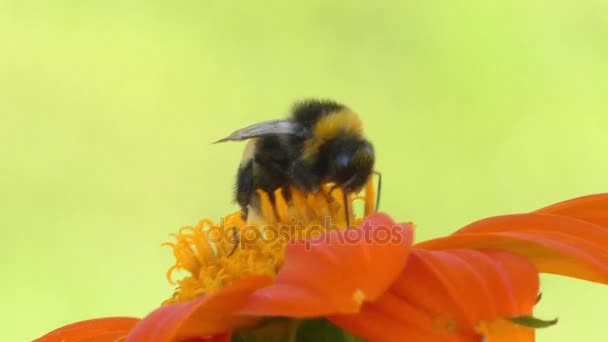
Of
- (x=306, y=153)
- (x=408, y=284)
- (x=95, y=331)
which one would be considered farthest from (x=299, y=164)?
(x=408, y=284)

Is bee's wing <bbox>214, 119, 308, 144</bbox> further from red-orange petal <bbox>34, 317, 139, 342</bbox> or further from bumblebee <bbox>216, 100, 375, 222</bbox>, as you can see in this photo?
red-orange petal <bbox>34, 317, 139, 342</bbox>

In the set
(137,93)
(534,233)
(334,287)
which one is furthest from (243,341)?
(137,93)

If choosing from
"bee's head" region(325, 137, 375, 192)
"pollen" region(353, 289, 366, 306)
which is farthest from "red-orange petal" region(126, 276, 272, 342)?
"bee's head" region(325, 137, 375, 192)

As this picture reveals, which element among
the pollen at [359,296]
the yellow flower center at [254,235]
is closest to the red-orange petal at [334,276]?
the pollen at [359,296]

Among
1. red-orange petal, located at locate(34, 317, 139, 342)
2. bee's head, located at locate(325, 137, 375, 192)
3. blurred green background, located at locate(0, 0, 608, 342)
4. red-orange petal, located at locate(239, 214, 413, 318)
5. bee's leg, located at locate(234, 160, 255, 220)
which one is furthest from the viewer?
blurred green background, located at locate(0, 0, 608, 342)

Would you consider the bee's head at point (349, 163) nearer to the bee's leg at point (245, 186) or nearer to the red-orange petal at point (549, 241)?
the bee's leg at point (245, 186)

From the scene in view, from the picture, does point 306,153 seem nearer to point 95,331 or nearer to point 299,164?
point 299,164

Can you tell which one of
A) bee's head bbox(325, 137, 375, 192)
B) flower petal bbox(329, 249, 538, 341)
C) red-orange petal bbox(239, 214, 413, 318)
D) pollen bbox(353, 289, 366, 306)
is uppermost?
bee's head bbox(325, 137, 375, 192)
